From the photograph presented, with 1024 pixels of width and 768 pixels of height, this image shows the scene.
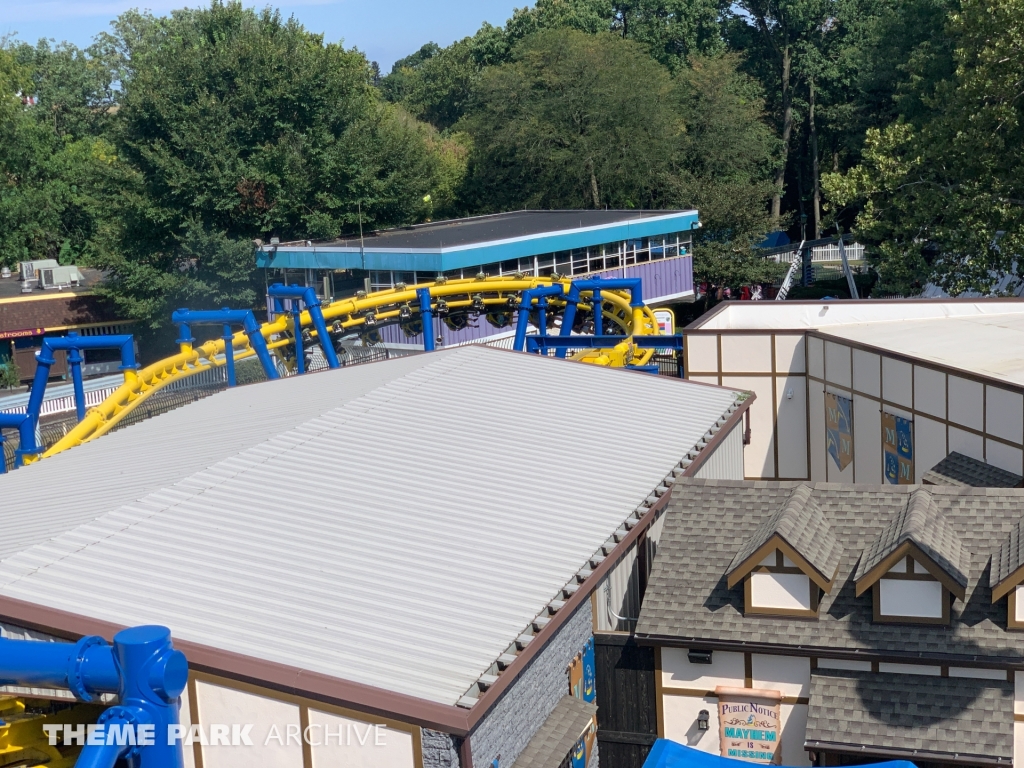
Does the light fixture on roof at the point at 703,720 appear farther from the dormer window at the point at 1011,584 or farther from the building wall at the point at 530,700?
the dormer window at the point at 1011,584

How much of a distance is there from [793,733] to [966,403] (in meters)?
6.86

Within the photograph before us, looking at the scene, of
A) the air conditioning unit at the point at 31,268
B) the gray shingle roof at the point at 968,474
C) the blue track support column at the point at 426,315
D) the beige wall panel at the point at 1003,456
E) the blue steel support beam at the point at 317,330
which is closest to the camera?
the beige wall panel at the point at 1003,456

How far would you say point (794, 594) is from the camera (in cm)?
1186

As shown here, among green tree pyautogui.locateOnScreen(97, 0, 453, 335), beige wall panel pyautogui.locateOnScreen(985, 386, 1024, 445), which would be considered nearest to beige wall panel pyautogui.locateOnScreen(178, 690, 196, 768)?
beige wall panel pyautogui.locateOnScreen(985, 386, 1024, 445)

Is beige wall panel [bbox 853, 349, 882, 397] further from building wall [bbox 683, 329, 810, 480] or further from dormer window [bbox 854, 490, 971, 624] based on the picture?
dormer window [bbox 854, 490, 971, 624]

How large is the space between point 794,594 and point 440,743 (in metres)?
4.89

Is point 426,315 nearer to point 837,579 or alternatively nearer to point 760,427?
point 760,427

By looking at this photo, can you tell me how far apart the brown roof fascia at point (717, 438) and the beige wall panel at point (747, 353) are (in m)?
2.19

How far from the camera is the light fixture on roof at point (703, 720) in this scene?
39.6ft

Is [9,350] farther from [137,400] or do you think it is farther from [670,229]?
[670,229]

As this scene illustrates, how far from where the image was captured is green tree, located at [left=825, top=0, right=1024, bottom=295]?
28516 mm

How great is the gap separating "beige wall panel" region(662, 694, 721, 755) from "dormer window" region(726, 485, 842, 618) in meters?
1.14

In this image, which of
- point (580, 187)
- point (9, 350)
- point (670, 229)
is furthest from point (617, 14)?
point (9, 350)

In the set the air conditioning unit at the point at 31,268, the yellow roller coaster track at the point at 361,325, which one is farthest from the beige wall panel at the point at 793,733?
the air conditioning unit at the point at 31,268
